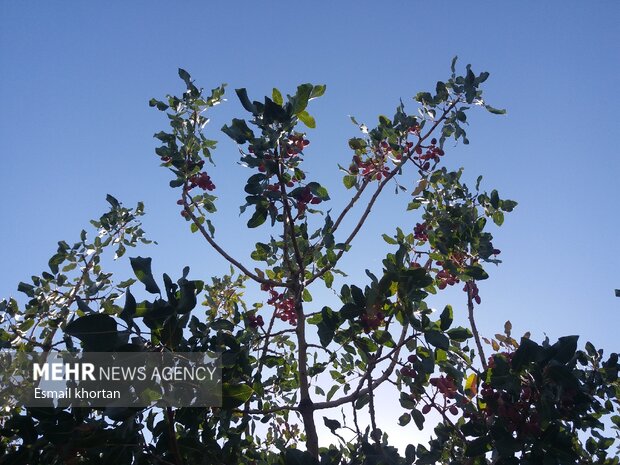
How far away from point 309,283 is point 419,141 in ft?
4.21

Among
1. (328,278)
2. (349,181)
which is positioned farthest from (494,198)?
(328,278)

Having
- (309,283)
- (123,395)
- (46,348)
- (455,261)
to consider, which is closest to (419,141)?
(455,261)

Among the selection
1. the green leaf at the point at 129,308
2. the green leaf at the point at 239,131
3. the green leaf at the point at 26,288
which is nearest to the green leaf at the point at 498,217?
the green leaf at the point at 239,131

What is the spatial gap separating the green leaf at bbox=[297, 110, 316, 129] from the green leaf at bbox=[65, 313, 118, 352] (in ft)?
4.93

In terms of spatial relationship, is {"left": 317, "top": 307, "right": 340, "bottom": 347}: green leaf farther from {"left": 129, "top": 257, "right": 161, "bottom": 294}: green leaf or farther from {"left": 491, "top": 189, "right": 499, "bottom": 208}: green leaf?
{"left": 491, "top": 189, "right": 499, "bottom": 208}: green leaf

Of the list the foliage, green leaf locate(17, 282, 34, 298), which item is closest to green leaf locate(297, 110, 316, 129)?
the foliage

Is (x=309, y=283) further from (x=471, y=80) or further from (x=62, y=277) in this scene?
(x=62, y=277)

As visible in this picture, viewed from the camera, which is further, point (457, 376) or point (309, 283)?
A: point (309, 283)

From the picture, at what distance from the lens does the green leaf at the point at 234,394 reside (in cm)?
243

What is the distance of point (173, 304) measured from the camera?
2236 mm

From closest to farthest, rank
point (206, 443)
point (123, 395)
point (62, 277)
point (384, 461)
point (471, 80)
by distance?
point (123, 395) < point (384, 461) < point (206, 443) < point (471, 80) < point (62, 277)

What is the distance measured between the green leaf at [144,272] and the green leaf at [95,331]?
21cm

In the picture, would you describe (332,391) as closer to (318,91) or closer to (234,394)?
(234,394)

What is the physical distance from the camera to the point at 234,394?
243 centimetres
